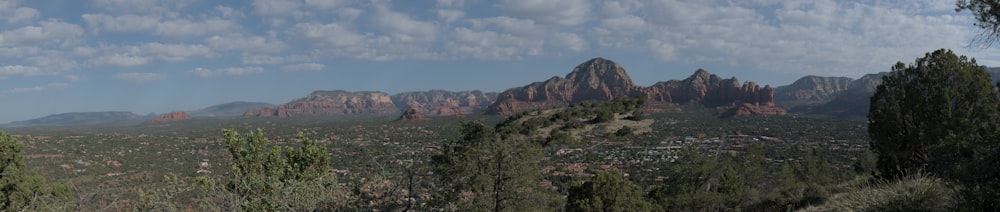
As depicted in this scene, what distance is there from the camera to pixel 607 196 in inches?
697

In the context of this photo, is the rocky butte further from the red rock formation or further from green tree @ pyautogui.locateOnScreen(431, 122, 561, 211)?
green tree @ pyautogui.locateOnScreen(431, 122, 561, 211)

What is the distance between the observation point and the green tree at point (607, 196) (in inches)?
686

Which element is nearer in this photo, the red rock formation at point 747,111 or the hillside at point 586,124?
the hillside at point 586,124

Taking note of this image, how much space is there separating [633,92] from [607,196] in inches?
6386

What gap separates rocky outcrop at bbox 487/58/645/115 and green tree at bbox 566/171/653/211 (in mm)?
144223

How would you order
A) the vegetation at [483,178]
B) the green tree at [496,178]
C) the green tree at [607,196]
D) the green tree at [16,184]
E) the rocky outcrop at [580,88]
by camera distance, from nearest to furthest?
the vegetation at [483,178] < the green tree at [16,184] < the green tree at [496,178] < the green tree at [607,196] < the rocky outcrop at [580,88]

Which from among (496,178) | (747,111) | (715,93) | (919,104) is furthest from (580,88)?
(919,104)

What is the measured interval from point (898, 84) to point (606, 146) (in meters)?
59.5

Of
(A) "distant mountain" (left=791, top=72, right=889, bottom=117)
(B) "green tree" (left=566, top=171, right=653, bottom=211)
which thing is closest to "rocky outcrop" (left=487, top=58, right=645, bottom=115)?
(A) "distant mountain" (left=791, top=72, right=889, bottom=117)

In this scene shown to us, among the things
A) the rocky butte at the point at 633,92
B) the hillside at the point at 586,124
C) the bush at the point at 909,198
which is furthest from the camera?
the rocky butte at the point at 633,92

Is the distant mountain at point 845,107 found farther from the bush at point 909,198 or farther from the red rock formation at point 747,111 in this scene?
the bush at point 909,198

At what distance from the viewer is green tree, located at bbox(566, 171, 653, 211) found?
686 inches

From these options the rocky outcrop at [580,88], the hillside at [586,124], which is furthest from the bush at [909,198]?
the rocky outcrop at [580,88]

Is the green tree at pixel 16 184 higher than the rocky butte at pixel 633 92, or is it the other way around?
the rocky butte at pixel 633 92
